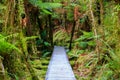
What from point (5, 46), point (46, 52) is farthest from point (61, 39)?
point (5, 46)

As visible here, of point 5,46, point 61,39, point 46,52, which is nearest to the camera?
point 5,46

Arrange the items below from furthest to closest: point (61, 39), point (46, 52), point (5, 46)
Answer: point (61, 39) → point (46, 52) → point (5, 46)

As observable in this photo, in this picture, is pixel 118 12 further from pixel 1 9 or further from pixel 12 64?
pixel 1 9

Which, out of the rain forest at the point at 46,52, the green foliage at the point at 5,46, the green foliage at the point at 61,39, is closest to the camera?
the green foliage at the point at 5,46

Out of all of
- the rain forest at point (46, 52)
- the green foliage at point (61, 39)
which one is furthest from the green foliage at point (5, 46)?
the green foliage at point (61, 39)

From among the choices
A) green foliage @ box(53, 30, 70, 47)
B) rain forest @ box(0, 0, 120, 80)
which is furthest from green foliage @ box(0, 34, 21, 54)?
green foliage @ box(53, 30, 70, 47)

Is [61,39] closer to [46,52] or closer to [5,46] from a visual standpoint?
[46,52]

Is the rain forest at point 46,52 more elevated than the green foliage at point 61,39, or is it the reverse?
the rain forest at point 46,52

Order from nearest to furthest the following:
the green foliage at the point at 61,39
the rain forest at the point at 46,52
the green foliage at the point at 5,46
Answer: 1. the green foliage at the point at 5,46
2. the rain forest at the point at 46,52
3. the green foliage at the point at 61,39

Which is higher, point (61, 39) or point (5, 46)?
point (5, 46)

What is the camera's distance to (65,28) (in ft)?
53.8

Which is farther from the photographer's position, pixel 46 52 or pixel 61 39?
pixel 61 39

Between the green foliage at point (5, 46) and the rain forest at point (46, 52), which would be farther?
the rain forest at point (46, 52)

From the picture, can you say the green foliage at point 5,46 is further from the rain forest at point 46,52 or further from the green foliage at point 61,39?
the green foliage at point 61,39
